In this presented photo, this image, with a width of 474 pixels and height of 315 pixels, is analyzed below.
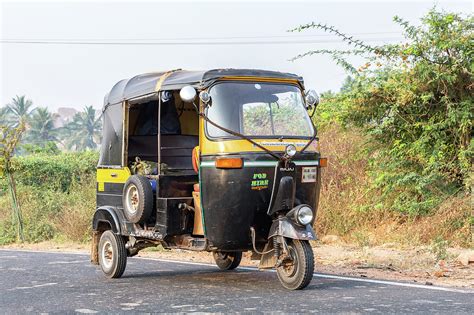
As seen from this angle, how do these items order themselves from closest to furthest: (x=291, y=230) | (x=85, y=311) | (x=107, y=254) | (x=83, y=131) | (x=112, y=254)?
1. (x=85, y=311)
2. (x=291, y=230)
3. (x=112, y=254)
4. (x=107, y=254)
5. (x=83, y=131)

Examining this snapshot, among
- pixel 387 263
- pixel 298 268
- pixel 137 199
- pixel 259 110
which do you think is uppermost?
pixel 259 110

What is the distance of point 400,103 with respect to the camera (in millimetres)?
14000

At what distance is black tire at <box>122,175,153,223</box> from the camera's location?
9227 mm

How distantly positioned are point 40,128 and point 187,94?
60.4 metres

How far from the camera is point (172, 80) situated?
364 inches

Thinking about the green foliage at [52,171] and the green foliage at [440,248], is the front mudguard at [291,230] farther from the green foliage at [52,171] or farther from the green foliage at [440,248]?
the green foliage at [52,171]

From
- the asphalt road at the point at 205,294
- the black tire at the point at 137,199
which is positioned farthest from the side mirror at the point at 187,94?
the asphalt road at the point at 205,294

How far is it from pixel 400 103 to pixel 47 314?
8.80 metres

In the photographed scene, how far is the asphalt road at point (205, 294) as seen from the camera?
728 cm

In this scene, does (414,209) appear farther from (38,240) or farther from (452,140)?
(38,240)

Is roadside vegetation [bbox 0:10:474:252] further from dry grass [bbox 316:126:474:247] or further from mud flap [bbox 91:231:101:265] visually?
mud flap [bbox 91:231:101:265]

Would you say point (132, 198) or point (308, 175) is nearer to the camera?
point (308, 175)

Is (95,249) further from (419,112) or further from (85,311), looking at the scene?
(419,112)

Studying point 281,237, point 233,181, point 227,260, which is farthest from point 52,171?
point 281,237
